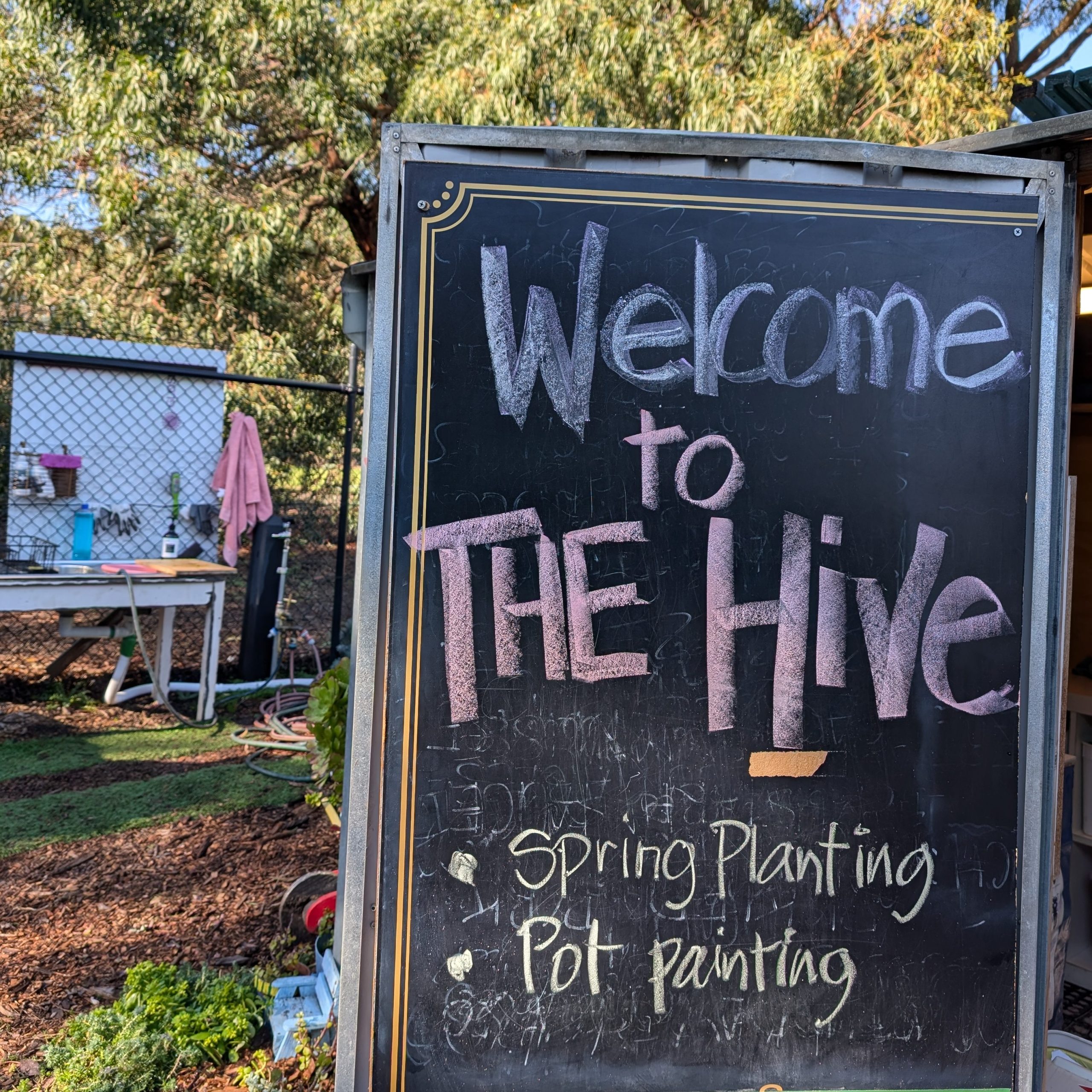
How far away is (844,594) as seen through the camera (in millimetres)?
2393

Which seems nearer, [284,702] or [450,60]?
[284,702]

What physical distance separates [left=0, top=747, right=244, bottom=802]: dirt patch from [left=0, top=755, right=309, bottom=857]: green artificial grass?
2.5 inches

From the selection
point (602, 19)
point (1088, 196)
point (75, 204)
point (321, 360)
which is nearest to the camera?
point (1088, 196)

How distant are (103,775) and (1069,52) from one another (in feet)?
43.4

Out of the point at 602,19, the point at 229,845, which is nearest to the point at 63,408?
the point at 229,845

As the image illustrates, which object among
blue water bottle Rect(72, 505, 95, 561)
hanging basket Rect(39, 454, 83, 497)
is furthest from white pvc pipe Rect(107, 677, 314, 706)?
hanging basket Rect(39, 454, 83, 497)

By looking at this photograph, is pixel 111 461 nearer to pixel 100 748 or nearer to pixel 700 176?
pixel 100 748

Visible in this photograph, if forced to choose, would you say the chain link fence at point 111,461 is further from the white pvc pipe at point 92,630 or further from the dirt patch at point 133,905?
the dirt patch at point 133,905

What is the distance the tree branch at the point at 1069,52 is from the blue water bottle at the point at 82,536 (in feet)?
37.9

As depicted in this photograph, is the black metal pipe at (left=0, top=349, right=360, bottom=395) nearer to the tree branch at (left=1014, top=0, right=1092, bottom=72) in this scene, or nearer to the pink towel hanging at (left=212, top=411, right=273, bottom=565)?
the pink towel hanging at (left=212, top=411, right=273, bottom=565)

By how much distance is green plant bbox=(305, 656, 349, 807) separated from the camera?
135 inches

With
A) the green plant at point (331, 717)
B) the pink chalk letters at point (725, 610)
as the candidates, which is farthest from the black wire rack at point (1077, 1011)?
the green plant at point (331, 717)

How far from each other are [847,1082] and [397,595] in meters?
1.57

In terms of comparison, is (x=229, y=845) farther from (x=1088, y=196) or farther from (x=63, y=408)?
(x=1088, y=196)
